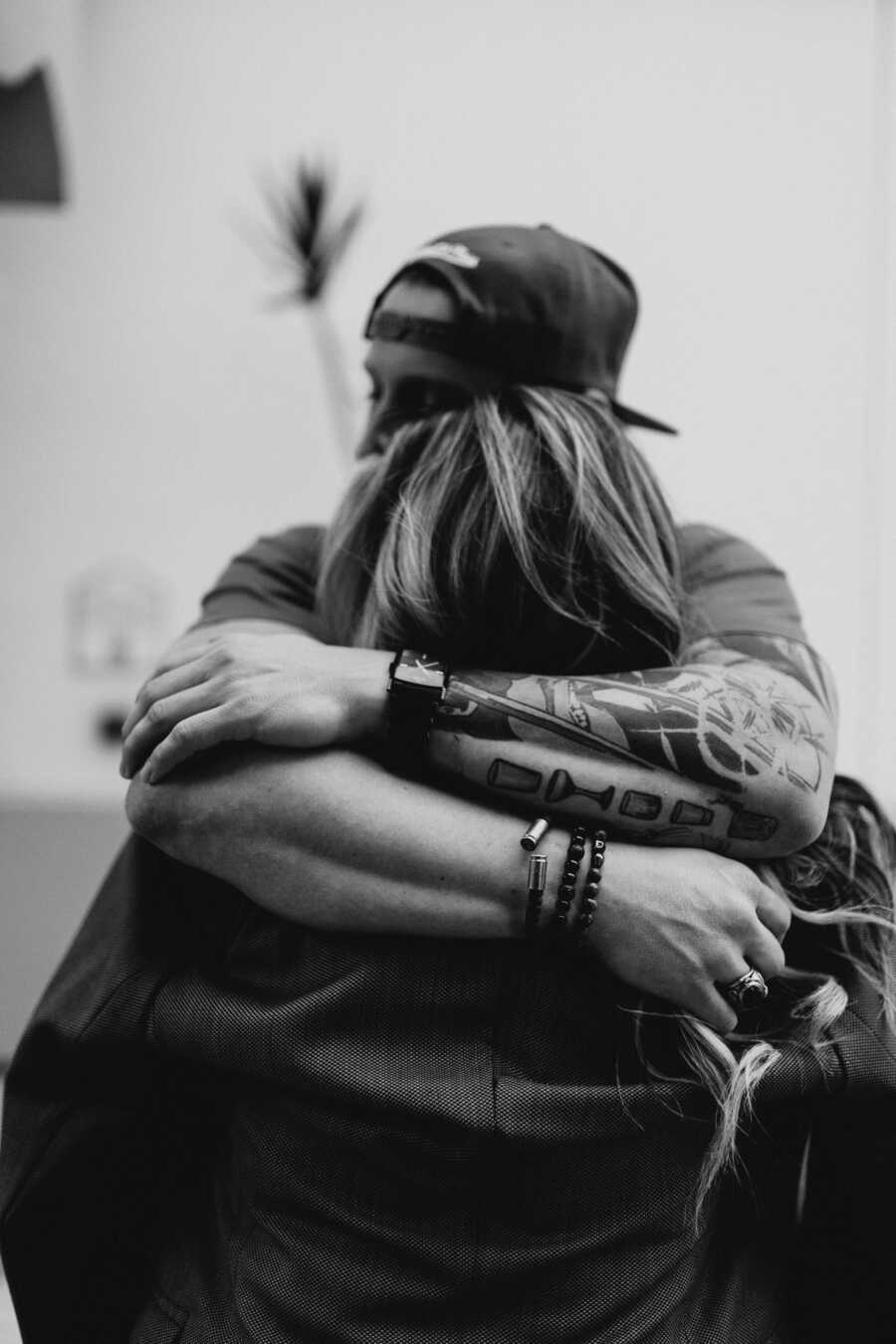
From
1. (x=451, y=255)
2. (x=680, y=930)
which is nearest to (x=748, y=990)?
(x=680, y=930)

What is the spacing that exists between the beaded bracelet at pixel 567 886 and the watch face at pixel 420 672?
0.55 ft

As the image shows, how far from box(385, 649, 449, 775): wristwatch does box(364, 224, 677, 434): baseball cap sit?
374 mm

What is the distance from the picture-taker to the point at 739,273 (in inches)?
119

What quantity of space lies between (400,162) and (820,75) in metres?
1.29

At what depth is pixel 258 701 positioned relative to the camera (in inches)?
31.2

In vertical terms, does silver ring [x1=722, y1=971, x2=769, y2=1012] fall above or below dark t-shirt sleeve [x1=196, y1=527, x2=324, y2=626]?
below

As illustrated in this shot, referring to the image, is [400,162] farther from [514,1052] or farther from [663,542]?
[514,1052]

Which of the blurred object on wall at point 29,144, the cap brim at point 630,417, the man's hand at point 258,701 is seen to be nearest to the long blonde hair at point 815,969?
the man's hand at point 258,701

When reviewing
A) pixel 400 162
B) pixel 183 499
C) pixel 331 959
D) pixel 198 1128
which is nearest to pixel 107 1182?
pixel 198 1128

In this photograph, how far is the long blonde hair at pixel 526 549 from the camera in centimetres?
87

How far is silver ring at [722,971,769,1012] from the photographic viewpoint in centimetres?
78

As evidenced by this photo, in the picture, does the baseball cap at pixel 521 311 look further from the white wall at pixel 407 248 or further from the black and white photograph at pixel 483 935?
the white wall at pixel 407 248

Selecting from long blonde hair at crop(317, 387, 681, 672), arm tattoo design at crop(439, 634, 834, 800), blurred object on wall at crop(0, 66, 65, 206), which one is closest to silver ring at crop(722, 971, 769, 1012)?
arm tattoo design at crop(439, 634, 834, 800)

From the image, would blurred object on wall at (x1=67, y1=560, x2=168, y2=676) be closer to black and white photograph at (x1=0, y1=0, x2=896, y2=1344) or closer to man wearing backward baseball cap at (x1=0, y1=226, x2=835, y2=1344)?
black and white photograph at (x1=0, y1=0, x2=896, y2=1344)
